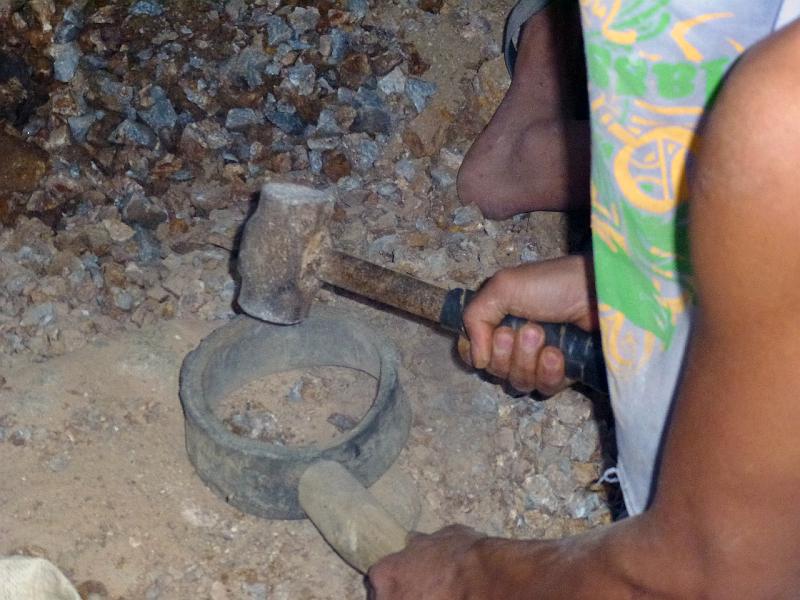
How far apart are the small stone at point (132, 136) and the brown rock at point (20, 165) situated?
245 millimetres

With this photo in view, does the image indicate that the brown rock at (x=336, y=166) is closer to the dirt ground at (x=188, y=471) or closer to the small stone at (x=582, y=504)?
the dirt ground at (x=188, y=471)

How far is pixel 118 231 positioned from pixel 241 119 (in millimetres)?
649

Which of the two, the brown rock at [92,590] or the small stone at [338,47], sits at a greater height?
the small stone at [338,47]

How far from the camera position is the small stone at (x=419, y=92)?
3.51 metres

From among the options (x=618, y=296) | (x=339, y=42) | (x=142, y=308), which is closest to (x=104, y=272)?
(x=142, y=308)

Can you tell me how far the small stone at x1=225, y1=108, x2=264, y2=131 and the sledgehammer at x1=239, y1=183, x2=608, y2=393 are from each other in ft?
4.25

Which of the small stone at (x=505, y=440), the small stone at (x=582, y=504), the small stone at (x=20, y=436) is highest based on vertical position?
the small stone at (x=505, y=440)

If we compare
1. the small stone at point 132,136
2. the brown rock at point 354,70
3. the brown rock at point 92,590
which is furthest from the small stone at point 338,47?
the brown rock at point 92,590

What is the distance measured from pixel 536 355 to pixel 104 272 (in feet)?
4.72

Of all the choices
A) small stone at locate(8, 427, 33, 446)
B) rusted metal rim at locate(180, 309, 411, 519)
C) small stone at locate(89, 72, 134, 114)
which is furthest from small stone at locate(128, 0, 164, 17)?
small stone at locate(8, 427, 33, 446)

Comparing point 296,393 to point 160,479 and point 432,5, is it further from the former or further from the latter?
point 432,5

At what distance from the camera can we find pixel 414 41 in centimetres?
369

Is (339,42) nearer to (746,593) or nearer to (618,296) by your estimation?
(618,296)

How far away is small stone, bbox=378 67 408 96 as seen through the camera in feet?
11.6
